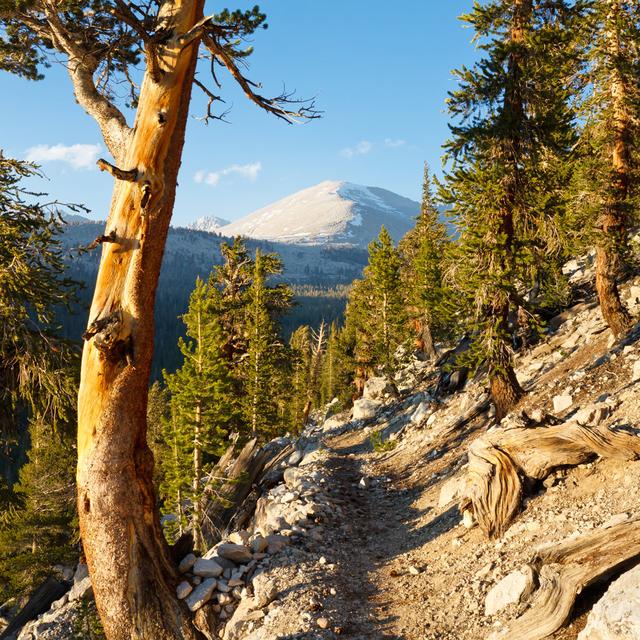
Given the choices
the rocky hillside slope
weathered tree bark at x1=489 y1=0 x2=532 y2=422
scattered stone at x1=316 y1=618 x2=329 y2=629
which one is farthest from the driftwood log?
weathered tree bark at x1=489 y1=0 x2=532 y2=422

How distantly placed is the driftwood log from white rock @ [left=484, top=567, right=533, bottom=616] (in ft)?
5.35

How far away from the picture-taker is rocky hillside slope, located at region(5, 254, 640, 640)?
4246 millimetres

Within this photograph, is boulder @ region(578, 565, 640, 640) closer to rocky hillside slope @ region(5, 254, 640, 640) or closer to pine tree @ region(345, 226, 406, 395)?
rocky hillside slope @ region(5, 254, 640, 640)

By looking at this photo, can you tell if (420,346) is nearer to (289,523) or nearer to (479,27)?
(479,27)

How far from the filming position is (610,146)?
13.7 metres

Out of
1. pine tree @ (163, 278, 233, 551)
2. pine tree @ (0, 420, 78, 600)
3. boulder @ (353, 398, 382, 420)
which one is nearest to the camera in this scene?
pine tree @ (163, 278, 233, 551)

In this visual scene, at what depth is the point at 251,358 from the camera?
22188 mm

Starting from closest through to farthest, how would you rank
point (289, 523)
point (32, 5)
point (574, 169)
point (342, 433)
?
1. point (32, 5)
2. point (289, 523)
3. point (574, 169)
4. point (342, 433)

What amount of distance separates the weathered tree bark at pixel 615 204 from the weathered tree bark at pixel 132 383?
483 inches

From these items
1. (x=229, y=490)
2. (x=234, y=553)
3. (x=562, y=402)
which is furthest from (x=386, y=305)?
(x=234, y=553)

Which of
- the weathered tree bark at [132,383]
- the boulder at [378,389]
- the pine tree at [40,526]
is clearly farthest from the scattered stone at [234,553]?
the boulder at [378,389]

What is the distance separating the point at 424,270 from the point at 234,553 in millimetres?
25425

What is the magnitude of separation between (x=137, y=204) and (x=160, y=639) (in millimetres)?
4436

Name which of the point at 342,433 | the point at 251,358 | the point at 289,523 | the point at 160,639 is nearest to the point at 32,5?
the point at 160,639
